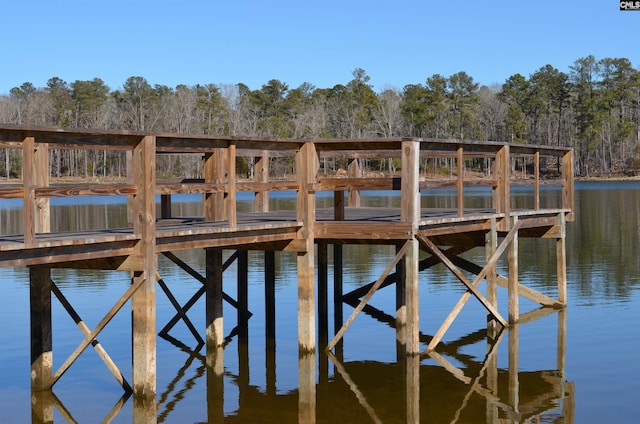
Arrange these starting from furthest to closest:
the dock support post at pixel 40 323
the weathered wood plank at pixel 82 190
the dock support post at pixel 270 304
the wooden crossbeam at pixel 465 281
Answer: the dock support post at pixel 270 304
the wooden crossbeam at pixel 465 281
the dock support post at pixel 40 323
the weathered wood plank at pixel 82 190

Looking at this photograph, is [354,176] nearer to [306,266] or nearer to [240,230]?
[306,266]

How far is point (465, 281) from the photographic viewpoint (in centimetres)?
1459

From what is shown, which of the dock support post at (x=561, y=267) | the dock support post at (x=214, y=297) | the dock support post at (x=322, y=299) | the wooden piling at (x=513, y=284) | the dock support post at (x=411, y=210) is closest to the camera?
the dock support post at (x=411, y=210)

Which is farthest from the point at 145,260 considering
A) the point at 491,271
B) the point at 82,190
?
the point at 491,271

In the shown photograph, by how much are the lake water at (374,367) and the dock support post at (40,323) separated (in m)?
0.40

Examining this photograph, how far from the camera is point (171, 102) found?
105688mm

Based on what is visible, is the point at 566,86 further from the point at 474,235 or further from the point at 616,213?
the point at 474,235

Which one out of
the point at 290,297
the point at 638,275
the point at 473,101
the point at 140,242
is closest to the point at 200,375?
the point at 140,242

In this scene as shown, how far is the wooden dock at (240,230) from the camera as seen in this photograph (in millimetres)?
10578

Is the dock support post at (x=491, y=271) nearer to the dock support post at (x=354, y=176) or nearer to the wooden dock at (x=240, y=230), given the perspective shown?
the wooden dock at (x=240, y=230)

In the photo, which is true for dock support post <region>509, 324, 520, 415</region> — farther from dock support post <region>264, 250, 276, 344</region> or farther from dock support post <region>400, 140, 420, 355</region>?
dock support post <region>264, 250, 276, 344</region>

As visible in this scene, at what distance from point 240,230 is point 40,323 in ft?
9.09

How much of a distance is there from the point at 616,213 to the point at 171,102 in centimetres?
6786

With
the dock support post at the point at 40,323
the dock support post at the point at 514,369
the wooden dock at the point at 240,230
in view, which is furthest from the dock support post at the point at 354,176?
the dock support post at the point at 40,323
